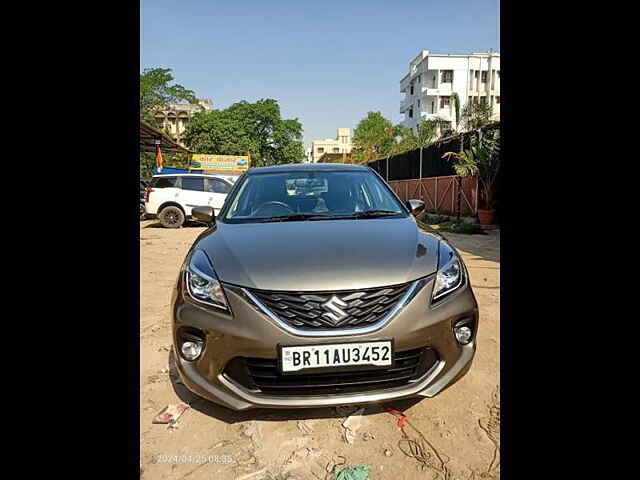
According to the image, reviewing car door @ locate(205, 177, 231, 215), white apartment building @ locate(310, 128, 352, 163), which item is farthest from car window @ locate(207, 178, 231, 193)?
white apartment building @ locate(310, 128, 352, 163)

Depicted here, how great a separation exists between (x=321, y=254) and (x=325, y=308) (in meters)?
0.32

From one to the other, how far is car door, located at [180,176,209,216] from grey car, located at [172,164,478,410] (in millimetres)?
9119

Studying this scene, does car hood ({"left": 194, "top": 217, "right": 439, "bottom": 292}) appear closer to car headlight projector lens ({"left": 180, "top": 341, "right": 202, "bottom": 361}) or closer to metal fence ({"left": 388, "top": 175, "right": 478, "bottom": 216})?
car headlight projector lens ({"left": 180, "top": 341, "right": 202, "bottom": 361})

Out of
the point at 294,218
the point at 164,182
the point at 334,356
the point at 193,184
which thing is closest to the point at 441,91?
the point at 193,184

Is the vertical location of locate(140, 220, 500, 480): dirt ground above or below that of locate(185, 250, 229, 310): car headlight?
below

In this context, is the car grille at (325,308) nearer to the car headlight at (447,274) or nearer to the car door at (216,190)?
the car headlight at (447,274)

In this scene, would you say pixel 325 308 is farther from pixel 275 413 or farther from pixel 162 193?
pixel 162 193

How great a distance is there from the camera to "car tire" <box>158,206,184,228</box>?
418 inches

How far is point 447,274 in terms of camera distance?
1.88m

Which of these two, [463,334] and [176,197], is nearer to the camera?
[463,334]
